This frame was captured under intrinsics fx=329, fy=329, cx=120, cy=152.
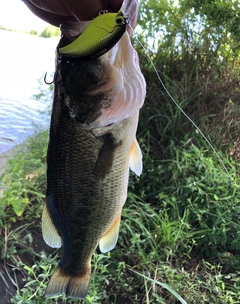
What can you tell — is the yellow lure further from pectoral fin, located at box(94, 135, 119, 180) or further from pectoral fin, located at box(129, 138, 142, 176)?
pectoral fin, located at box(129, 138, 142, 176)

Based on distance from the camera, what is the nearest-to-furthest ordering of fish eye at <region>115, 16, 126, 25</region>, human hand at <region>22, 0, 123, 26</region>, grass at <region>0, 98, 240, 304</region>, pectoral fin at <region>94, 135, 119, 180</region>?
1. fish eye at <region>115, 16, 126, 25</region>
2. human hand at <region>22, 0, 123, 26</region>
3. pectoral fin at <region>94, 135, 119, 180</region>
4. grass at <region>0, 98, 240, 304</region>

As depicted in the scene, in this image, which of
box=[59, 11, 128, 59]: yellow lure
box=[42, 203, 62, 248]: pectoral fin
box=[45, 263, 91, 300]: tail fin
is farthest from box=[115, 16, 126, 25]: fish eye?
box=[45, 263, 91, 300]: tail fin

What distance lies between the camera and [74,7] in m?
1.01

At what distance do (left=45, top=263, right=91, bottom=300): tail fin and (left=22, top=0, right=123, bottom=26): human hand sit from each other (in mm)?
992

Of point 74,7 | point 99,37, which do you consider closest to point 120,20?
point 99,37

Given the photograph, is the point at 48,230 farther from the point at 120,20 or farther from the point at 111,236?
the point at 120,20

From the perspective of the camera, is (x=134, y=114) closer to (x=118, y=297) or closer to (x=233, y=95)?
(x=118, y=297)

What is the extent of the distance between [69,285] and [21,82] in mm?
5521

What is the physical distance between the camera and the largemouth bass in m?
1.06

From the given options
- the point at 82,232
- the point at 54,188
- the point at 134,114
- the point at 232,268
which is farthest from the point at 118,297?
the point at 134,114

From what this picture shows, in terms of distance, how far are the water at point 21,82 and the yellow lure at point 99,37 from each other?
131 cm

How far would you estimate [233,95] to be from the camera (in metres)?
3.52

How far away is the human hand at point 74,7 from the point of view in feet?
3.26

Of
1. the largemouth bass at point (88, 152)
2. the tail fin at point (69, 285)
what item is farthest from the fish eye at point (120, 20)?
the tail fin at point (69, 285)
